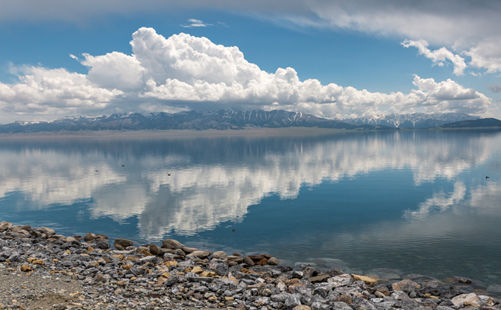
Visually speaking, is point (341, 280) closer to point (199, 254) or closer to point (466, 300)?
point (466, 300)

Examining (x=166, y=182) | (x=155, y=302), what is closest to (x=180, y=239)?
(x=155, y=302)

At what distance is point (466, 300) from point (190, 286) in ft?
56.2

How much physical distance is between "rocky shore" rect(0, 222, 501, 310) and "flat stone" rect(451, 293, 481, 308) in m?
0.05

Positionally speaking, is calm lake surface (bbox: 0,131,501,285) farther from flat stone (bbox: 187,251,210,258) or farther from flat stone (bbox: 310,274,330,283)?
flat stone (bbox: 187,251,210,258)

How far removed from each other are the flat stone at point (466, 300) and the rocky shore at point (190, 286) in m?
0.05

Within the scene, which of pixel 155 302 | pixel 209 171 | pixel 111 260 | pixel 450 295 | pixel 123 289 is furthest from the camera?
pixel 209 171

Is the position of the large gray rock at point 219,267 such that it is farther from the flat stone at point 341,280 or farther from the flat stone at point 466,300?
the flat stone at point 466,300

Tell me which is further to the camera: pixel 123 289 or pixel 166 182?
pixel 166 182

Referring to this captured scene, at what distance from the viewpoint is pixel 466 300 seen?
2148 centimetres

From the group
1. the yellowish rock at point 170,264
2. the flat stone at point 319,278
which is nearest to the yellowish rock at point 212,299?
the yellowish rock at point 170,264

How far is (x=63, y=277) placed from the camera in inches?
851

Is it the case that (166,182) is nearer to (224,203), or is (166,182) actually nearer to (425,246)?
(224,203)

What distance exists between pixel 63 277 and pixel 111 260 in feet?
17.1

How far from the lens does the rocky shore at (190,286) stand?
59.5 ft
